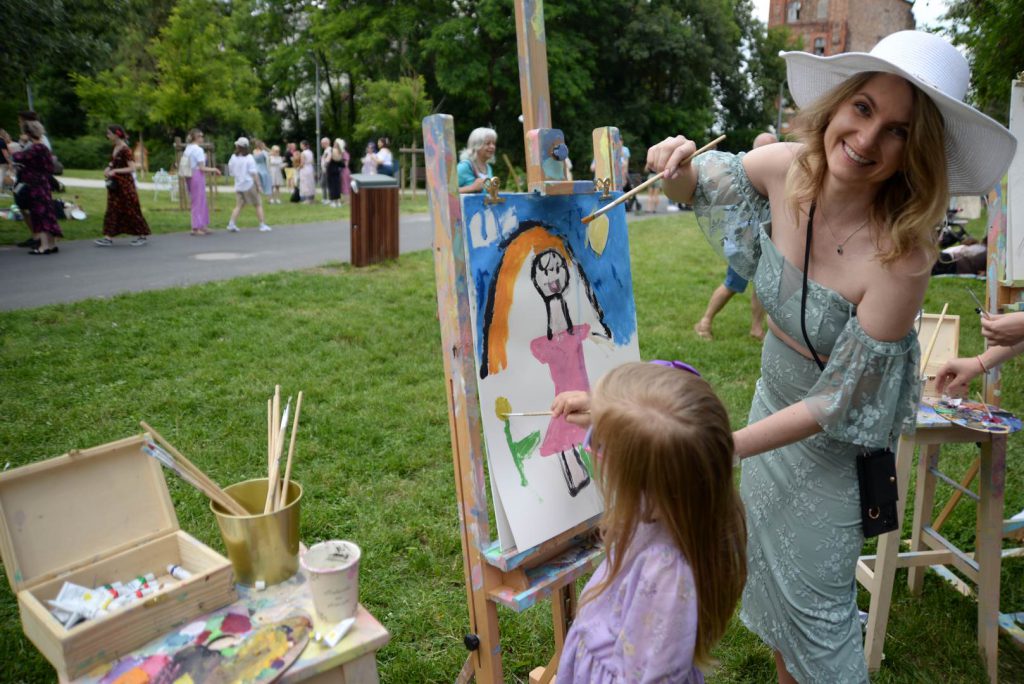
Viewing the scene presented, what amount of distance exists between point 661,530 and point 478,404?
22.5 inches

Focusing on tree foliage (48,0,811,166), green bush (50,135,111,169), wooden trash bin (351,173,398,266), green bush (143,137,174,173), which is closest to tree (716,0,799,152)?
tree foliage (48,0,811,166)

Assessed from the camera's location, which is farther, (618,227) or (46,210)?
(46,210)

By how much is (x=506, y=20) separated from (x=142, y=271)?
69.5 ft

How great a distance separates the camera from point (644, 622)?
1.17 metres

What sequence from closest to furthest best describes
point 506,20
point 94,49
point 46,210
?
point 46,210 → point 94,49 → point 506,20

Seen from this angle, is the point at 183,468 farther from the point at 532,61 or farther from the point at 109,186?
the point at 109,186

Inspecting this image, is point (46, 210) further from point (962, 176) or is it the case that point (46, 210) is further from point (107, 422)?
point (962, 176)

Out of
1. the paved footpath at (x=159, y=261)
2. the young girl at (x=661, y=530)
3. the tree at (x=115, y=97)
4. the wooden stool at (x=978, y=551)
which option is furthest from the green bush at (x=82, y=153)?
the young girl at (x=661, y=530)

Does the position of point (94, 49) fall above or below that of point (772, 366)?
above

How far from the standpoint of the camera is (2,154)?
11.5 meters

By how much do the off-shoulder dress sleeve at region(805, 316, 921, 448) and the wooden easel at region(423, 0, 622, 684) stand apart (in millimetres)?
683

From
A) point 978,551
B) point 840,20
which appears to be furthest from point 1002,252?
point 840,20

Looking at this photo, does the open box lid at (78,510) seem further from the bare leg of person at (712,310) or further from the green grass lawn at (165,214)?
the green grass lawn at (165,214)

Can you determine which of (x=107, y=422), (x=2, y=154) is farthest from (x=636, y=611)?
(x=2, y=154)
